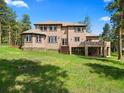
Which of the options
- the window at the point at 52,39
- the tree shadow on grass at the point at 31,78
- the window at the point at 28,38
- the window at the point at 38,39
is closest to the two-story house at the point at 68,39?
the window at the point at 52,39

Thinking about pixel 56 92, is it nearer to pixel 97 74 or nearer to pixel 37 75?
pixel 37 75

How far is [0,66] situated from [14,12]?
221 ft

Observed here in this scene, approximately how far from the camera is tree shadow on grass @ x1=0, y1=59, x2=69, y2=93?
734 inches

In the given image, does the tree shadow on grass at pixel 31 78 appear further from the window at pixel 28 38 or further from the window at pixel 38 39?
the window at pixel 38 39

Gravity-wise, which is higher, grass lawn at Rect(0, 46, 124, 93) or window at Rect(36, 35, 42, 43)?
window at Rect(36, 35, 42, 43)

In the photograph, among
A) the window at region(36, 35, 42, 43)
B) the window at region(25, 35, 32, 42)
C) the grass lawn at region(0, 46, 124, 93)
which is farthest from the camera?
the window at region(36, 35, 42, 43)

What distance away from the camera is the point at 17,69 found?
23344 millimetres

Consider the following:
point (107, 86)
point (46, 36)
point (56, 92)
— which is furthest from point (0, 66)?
point (46, 36)

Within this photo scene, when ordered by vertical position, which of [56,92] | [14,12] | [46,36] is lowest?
[56,92]

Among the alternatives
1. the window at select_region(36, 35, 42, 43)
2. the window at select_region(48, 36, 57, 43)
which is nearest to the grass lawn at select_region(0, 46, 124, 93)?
the window at select_region(36, 35, 42, 43)

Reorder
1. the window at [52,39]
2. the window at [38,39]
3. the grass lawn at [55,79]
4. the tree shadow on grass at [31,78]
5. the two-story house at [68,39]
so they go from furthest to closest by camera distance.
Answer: the window at [52,39], the two-story house at [68,39], the window at [38,39], the grass lawn at [55,79], the tree shadow on grass at [31,78]

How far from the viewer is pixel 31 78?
2078 cm

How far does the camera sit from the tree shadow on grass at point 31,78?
1866cm

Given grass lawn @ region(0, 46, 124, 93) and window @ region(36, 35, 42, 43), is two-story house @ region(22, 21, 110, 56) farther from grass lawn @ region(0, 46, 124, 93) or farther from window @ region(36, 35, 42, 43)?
grass lawn @ region(0, 46, 124, 93)
